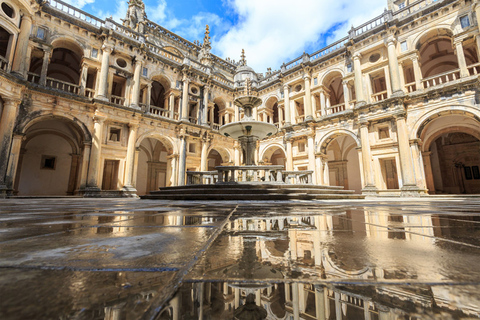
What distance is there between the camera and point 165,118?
51.6ft

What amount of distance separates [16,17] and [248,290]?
52.8 ft

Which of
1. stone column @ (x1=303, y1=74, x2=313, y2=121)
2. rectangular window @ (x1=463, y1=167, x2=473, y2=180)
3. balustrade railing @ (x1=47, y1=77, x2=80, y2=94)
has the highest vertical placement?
stone column @ (x1=303, y1=74, x2=313, y2=121)

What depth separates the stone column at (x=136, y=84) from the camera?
46.9 feet

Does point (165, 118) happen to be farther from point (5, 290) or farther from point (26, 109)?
point (5, 290)

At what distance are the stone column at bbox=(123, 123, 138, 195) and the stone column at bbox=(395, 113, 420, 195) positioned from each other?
1564cm

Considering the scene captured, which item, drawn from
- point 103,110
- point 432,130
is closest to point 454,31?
point 432,130

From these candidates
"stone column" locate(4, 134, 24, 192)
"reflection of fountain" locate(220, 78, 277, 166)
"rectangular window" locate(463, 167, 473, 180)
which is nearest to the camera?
"reflection of fountain" locate(220, 78, 277, 166)

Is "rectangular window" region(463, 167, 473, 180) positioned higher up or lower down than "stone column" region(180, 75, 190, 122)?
lower down

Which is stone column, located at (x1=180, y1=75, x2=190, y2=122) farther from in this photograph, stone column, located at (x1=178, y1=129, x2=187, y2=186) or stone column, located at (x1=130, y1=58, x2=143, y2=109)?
stone column, located at (x1=130, y1=58, x2=143, y2=109)

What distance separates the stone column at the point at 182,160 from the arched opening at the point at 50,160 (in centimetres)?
616

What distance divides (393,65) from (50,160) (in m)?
23.4

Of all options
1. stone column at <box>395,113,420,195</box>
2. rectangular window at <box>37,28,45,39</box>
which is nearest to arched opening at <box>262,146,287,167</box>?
stone column at <box>395,113,420,195</box>

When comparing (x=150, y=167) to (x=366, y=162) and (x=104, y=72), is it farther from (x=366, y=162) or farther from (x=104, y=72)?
(x=366, y=162)

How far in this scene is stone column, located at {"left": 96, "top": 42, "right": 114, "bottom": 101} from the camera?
1300 cm
